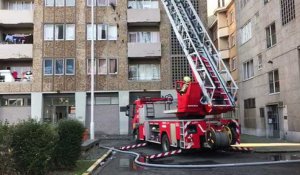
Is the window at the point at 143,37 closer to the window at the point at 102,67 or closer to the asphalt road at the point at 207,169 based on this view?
the window at the point at 102,67

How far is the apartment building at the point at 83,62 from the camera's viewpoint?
40.0m

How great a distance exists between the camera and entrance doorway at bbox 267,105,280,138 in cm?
3122

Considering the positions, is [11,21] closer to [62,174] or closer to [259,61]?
[259,61]

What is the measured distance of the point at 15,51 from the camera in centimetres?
3997

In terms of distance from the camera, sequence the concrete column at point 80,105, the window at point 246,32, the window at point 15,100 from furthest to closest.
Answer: the window at point 15,100, the concrete column at point 80,105, the window at point 246,32

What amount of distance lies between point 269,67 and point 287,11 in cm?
514

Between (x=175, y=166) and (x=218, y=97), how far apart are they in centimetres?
539

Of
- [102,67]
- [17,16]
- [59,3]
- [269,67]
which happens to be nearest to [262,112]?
[269,67]

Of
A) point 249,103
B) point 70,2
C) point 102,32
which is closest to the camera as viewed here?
point 249,103

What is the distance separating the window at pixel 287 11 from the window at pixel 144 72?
602 inches

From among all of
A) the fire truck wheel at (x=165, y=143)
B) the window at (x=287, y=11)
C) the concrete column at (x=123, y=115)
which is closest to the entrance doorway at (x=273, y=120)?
the window at (x=287, y=11)

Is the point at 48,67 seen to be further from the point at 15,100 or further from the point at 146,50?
the point at 146,50

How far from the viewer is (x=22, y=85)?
40.0m

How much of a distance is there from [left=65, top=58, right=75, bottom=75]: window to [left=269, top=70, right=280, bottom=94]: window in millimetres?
18494
